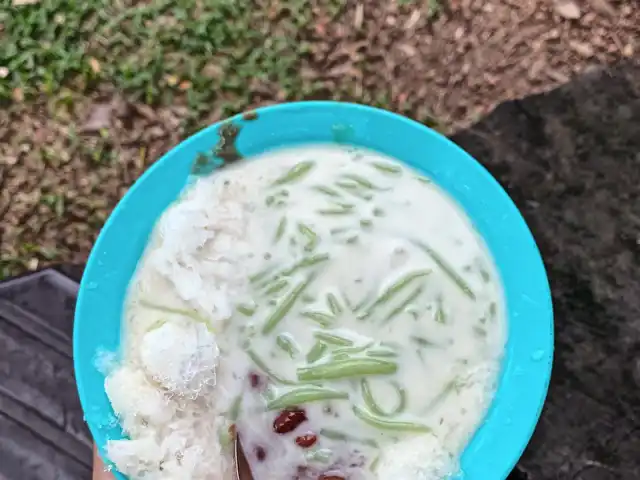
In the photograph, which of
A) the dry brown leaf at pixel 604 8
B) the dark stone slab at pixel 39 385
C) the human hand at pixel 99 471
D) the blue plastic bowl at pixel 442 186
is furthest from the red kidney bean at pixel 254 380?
the dry brown leaf at pixel 604 8

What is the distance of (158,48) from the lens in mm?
1655

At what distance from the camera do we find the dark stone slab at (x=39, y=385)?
1589 mm

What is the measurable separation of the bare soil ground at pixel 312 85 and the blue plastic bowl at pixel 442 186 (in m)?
0.35

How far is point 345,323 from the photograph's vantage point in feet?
4.10

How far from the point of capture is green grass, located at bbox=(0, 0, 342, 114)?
5.40ft

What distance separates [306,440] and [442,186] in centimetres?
52

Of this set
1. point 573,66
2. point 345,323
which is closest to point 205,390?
point 345,323

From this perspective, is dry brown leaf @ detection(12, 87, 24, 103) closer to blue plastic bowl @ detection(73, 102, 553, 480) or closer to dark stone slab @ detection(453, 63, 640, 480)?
blue plastic bowl @ detection(73, 102, 553, 480)

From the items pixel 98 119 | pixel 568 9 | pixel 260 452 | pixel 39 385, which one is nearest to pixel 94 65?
pixel 98 119

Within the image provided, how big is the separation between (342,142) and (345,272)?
25 centimetres

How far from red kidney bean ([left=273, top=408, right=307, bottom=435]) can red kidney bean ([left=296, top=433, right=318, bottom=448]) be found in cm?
2

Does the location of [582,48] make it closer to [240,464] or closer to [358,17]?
[358,17]

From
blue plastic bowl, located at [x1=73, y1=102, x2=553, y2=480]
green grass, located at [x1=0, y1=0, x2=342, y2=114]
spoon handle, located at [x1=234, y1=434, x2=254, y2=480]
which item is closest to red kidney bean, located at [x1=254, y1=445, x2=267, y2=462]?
spoon handle, located at [x1=234, y1=434, x2=254, y2=480]

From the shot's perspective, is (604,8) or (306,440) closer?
(306,440)
